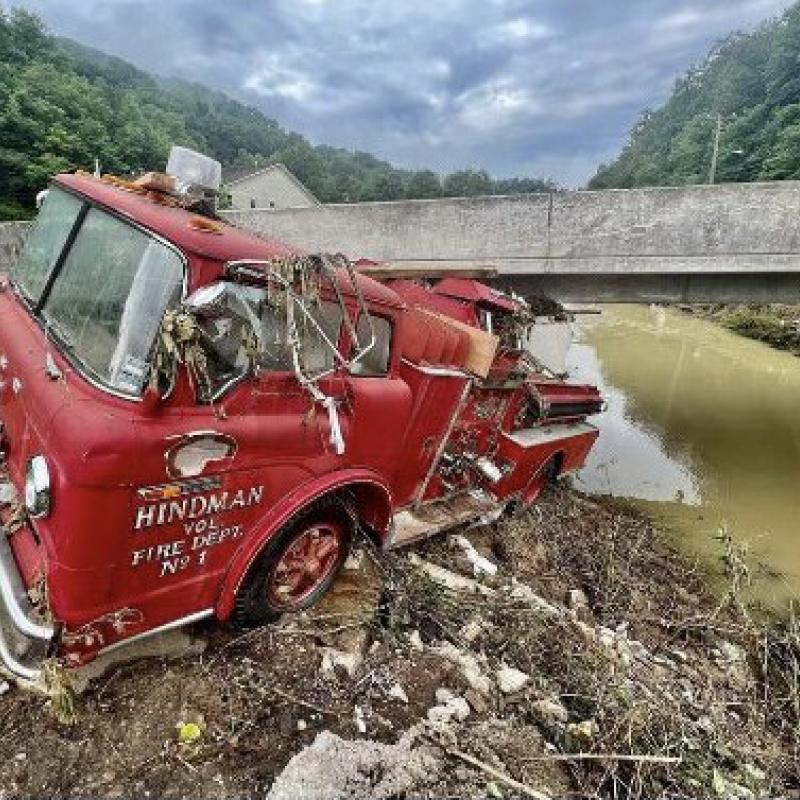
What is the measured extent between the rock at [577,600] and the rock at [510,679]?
4.77 feet

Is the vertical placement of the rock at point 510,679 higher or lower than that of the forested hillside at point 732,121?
lower

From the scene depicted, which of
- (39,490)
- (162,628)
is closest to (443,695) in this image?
(162,628)

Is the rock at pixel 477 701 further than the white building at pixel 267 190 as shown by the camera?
No

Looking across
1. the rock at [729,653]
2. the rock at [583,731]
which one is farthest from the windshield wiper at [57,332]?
the rock at [729,653]

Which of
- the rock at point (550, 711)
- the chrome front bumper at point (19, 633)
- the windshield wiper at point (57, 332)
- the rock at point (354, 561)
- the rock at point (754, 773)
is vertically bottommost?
the rock at point (754, 773)

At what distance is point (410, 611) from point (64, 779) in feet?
7.18

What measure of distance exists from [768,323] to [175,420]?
27046 mm

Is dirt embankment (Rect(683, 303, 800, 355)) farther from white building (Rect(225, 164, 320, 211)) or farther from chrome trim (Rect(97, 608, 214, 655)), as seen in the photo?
chrome trim (Rect(97, 608, 214, 655))

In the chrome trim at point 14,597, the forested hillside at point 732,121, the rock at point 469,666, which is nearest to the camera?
the chrome trim at point 14,597

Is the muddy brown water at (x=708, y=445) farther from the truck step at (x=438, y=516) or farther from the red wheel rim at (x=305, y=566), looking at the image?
the red wheel rim at (x=305, y=566)

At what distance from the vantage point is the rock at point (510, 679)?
3723mm

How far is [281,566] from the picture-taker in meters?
3.75

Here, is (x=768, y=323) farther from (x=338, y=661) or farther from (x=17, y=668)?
(x=17, y=668)

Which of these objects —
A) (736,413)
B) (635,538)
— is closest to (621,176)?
(736,413)
